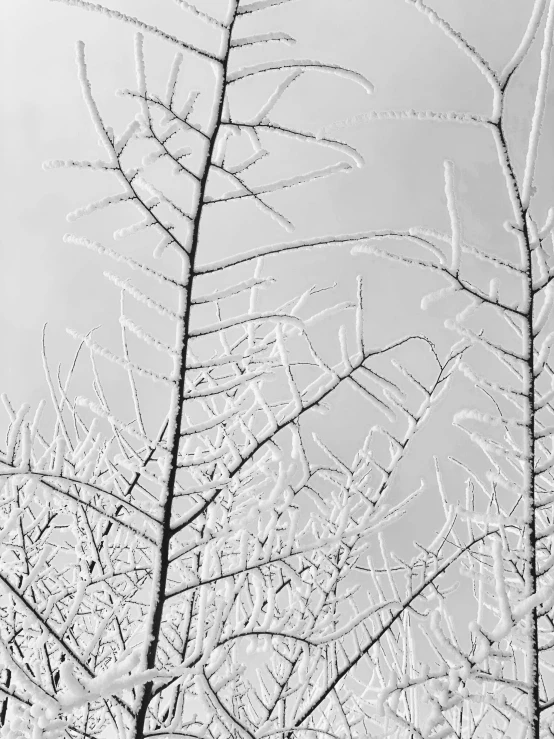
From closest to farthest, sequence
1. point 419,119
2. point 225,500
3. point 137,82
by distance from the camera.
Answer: point 419,119, point 137,82, point 225,500

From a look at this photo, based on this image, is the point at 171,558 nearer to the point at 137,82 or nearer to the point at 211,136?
the point at 211,136

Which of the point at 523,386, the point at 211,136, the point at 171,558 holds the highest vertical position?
the point at 211,136

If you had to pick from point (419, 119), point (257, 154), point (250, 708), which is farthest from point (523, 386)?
point (250, 708)

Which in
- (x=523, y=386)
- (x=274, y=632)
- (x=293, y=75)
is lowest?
(x=274, y=632)

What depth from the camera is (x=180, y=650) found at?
3.30 metres

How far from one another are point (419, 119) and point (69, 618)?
2461 mm

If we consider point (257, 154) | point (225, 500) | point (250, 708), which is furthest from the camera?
point (250, 708)

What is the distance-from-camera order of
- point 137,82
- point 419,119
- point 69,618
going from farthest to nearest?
point 69,618 → point 137,82 → point 419,119

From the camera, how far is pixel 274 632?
2.12 meters

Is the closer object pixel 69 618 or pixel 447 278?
pixel 447 278

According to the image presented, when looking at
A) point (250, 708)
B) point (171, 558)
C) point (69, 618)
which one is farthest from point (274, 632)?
point (250, 708)

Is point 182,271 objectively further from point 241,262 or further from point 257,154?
point 257,154

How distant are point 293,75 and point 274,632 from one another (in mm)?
2021

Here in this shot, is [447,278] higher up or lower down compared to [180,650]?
higher up
